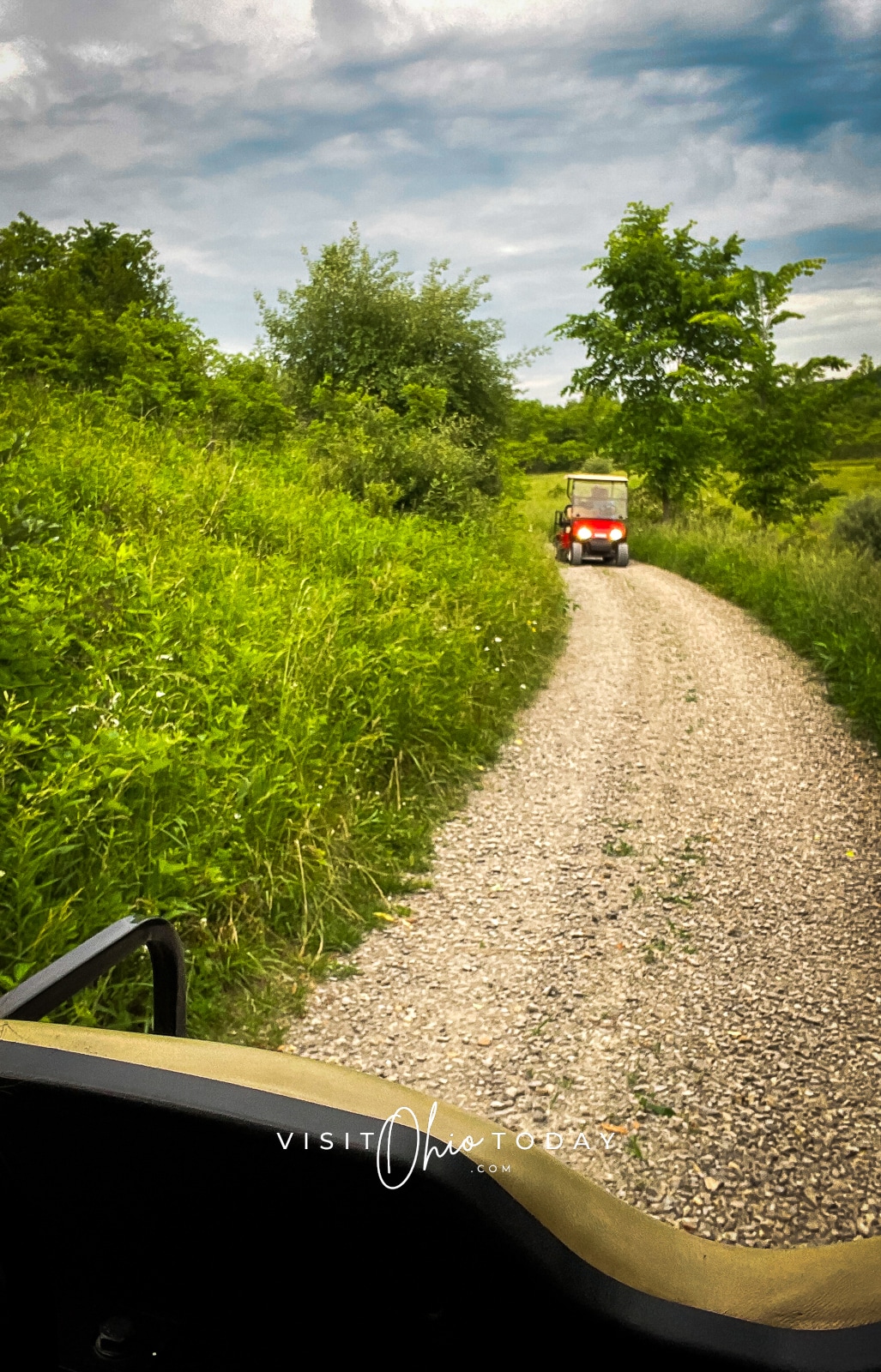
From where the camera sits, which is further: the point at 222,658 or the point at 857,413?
the point at 857,413

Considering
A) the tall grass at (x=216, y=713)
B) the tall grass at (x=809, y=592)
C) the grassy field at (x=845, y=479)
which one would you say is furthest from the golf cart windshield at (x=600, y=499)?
the tall grass at (x=216, y=713)

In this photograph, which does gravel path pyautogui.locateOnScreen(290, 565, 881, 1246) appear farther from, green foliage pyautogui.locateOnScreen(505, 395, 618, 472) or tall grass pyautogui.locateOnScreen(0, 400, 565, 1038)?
green foliage pyautogui.locateOnScreen(505, 395, 618, 472)

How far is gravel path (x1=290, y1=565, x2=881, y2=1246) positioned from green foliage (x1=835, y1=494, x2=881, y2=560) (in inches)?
544

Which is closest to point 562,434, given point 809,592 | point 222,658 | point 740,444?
point 740,444

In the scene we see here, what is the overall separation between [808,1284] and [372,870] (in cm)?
376

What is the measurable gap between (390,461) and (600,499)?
969 centimetres

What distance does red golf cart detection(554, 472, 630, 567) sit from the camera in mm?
19156

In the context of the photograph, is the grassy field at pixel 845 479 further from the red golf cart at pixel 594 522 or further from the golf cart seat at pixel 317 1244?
the golf cart seat at pixel 317 1244

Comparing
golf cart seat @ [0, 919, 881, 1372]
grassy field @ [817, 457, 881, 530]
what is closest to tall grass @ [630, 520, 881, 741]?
grassy field @ [817, 457, 881, 530]

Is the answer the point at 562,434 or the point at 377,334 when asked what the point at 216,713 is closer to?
the point at 377,334

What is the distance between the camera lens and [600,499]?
19969 millimetres

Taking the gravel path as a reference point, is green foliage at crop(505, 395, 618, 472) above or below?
above

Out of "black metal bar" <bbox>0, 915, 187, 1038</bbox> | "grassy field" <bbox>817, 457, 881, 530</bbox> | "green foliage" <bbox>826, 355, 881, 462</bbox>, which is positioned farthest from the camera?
"grassy field" <bbox>817, 457, 881, 530</bbox>

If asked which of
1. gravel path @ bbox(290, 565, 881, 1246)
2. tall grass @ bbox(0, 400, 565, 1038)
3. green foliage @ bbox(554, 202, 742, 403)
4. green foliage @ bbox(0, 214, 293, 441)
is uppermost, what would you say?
green foliage @ bbox(554, 202, 742, 403)
